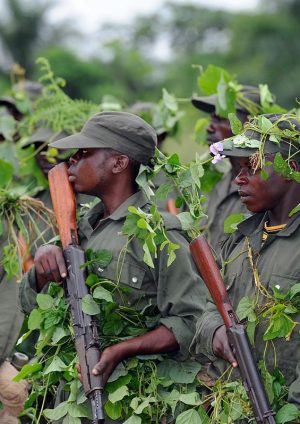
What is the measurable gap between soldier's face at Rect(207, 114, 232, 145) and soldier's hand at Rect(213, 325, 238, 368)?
2961 mm

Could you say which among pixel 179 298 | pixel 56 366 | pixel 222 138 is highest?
pixel 179 298

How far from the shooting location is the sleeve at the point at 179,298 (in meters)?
5.57

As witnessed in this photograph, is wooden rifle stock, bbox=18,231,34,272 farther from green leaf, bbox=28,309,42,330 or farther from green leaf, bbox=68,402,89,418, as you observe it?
green leaf, bbox=68,402,89,418

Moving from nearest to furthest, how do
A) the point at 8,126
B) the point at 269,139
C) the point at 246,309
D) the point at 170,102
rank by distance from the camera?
the point at 246,309
the point at 269,139
the point at 170,102
the point at 8,126

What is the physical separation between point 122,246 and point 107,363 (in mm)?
624

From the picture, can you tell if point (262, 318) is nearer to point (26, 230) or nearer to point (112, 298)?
point (112, 298)

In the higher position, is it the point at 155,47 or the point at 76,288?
the point at 76,288

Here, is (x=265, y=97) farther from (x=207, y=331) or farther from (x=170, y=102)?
(x=207, y=331)

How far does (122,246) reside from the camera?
5676mm

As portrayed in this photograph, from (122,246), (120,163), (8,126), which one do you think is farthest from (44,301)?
(8,126)

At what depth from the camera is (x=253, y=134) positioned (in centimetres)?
521

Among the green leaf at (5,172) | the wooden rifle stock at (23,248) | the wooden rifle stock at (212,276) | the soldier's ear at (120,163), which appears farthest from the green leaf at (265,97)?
the wooden rifle stock at (212,276)

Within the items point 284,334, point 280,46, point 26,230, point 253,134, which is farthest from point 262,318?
point 280,46

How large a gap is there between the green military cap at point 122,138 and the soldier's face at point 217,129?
208 cm
